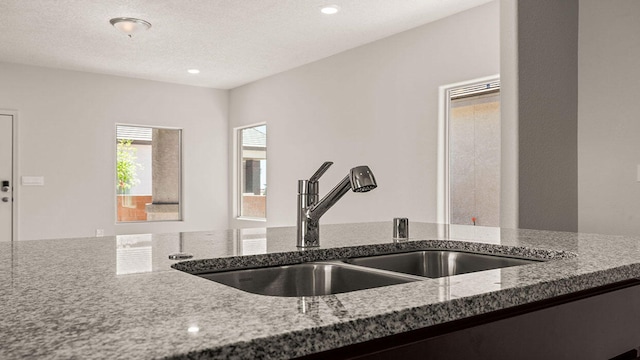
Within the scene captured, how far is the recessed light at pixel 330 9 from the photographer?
164 inches

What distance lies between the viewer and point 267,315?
2.04 ft

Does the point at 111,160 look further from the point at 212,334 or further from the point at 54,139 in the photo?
the point at 212,334

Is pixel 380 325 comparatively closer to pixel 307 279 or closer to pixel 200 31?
pixel 307 279

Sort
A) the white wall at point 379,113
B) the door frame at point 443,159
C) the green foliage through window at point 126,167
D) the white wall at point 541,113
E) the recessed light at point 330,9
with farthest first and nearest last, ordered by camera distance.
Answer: the green foliage through window at point 126,167 < the door frame at point 443,159 < the white wall at point 379,113 < the recessed light at point 330,9 < the white wall at point 541,113

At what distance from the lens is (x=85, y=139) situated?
6.57 metres

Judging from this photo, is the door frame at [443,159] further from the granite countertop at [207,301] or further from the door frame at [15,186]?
the door frame at [15,186]

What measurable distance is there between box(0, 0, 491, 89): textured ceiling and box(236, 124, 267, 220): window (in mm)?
1038

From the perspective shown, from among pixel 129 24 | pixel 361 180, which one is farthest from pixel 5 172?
pixel 361 180

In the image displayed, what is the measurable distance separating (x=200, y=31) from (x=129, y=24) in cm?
63

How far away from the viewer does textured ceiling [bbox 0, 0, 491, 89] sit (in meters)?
4.19

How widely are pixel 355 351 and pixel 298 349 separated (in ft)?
0.32

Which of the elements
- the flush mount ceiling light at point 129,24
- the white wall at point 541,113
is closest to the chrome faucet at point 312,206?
the white wall at point 541,113

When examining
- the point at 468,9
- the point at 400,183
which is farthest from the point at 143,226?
the point at 468,9

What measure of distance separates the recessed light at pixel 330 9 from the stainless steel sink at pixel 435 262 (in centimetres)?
310
